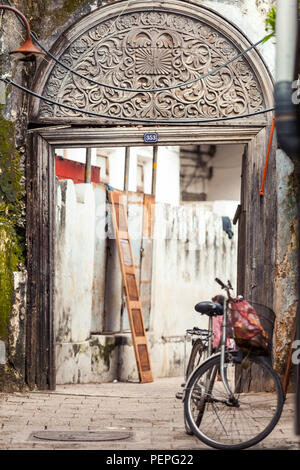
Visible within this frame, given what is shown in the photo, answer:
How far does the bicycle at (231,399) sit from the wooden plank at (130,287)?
5816mm

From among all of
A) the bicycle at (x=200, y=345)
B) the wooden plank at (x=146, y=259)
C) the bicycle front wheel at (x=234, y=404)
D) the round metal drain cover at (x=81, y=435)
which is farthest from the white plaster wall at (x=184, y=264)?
the bicycle front wheel at (x=234, y=404)

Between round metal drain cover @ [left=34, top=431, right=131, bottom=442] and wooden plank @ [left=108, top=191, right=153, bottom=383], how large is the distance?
17.1 feet

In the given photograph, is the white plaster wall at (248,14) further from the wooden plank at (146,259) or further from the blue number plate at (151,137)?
the wooden plank at (146,259)

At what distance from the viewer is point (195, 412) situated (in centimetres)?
638

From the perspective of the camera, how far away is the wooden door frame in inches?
366

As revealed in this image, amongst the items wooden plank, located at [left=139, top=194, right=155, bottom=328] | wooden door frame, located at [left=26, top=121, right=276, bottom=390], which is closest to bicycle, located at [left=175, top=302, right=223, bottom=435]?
wooden door frame, located at [left=26, top=121, right=276, bottom=390]

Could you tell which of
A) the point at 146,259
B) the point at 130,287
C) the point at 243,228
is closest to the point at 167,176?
the point at 146,259

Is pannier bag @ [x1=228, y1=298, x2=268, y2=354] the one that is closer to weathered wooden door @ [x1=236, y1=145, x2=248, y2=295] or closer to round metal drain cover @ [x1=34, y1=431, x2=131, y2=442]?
round metal drain cover @ [x1=34, y1=431, x2=131, y2=442]

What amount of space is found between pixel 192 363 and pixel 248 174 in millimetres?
2639

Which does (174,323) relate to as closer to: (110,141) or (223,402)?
(110,141)

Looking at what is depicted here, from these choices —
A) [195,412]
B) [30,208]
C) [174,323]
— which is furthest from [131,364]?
[195,412]

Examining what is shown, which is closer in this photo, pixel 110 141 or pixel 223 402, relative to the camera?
pixel 223 402

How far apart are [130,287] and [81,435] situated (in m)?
5.83

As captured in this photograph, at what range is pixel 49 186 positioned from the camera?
9508mm
